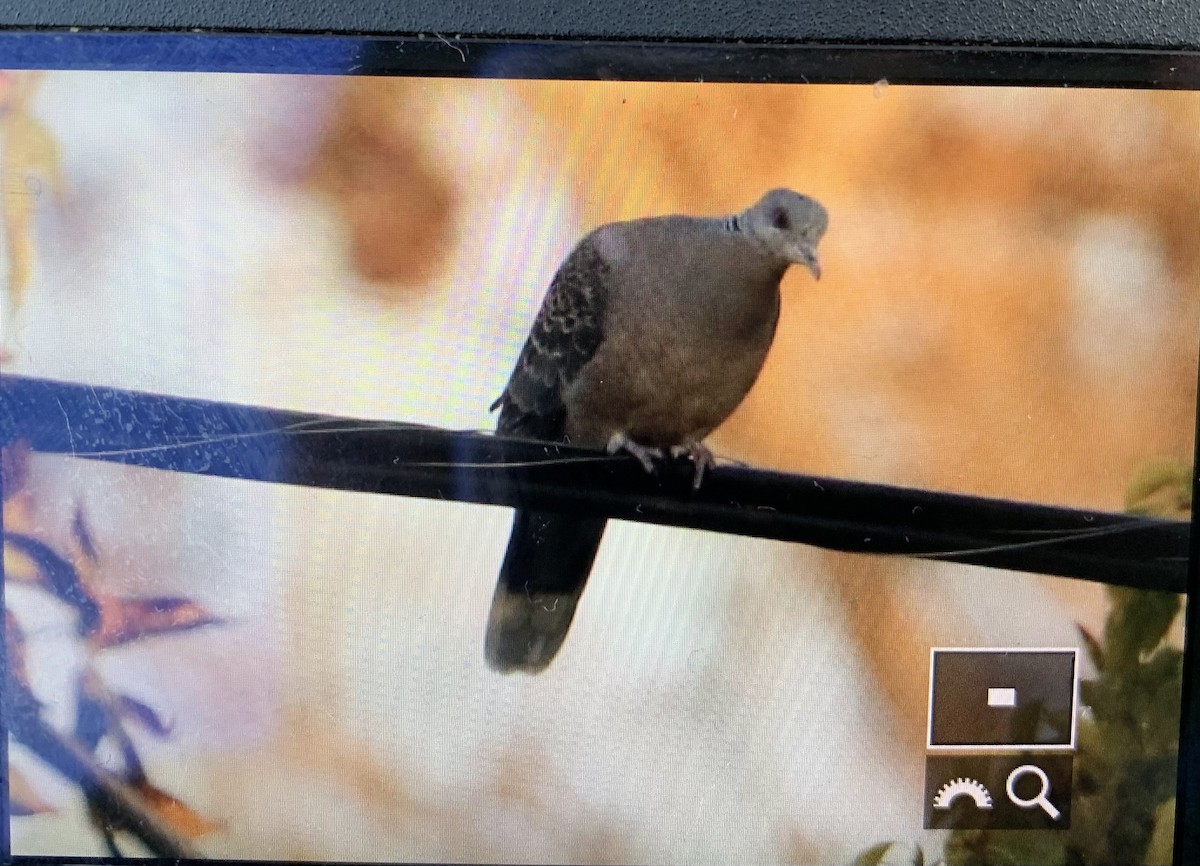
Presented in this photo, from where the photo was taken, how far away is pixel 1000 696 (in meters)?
0.66

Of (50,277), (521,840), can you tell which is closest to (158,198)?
(50,277)

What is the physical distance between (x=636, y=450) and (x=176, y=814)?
1.38ft

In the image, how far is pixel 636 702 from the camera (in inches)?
25.6

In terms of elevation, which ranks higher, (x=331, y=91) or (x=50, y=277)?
(x=331, y=91)

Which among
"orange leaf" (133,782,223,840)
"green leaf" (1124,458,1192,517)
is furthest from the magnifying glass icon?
"orange leaf" (133,782,223,840)

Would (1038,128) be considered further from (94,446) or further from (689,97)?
(94,446)

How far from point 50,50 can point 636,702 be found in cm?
59

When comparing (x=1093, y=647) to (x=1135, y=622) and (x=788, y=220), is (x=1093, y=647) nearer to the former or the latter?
(x=1135, y=622)

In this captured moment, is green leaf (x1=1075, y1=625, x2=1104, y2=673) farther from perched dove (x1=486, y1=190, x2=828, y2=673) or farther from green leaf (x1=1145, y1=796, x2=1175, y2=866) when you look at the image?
perched dove (x1=486, y1=190, x2=828, y2=673)

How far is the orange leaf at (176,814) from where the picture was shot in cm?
65

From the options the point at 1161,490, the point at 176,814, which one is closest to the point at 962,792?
the point at 1161,490

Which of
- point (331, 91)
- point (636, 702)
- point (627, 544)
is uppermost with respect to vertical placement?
point (331, 91)

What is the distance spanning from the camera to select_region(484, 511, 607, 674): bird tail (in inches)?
24.9

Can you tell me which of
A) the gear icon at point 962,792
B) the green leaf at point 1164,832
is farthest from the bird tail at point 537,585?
the green leaf at point 1164,832
